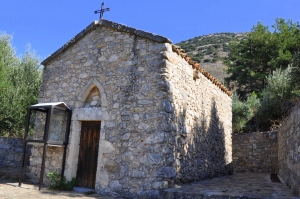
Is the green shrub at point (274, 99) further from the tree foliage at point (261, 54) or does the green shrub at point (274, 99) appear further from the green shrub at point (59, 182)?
the green shrub at point (59, 182)

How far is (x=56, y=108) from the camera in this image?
6637 millimetres

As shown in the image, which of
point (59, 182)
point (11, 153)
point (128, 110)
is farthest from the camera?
point (11, 153)

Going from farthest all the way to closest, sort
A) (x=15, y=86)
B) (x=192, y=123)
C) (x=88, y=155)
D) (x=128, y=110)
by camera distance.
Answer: (x=15, y=86), (x=192, y=123), (x=88, y=155), (x=128, y=110)

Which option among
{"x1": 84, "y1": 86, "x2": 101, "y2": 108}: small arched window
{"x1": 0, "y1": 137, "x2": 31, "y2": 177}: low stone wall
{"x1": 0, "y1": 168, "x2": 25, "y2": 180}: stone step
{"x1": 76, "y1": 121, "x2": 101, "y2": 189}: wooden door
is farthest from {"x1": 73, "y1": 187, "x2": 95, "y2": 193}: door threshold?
{"x1": 0, "y1": 137, "x2": 31, "y2": 177}: low stone wall

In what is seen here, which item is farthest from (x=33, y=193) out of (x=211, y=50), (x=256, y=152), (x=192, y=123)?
(x=211, y=50)

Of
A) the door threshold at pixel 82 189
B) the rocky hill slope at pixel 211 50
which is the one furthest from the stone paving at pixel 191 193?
the rocky hill slope at pixel 211 50

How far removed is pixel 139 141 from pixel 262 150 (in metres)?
7.49

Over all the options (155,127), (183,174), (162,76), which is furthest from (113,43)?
(183,174)

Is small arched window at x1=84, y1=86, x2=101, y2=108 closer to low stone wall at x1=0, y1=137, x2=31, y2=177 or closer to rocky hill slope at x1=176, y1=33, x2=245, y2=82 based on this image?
low stone wall at x1=0, y1=137, x2=31, y2=177

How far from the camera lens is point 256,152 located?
11.3 meters

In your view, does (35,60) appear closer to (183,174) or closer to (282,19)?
(183,174)

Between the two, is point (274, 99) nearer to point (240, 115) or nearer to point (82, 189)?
point (240, 115)

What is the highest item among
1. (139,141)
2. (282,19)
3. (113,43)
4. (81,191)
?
(282,19)

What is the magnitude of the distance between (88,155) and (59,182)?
36.7 inches
